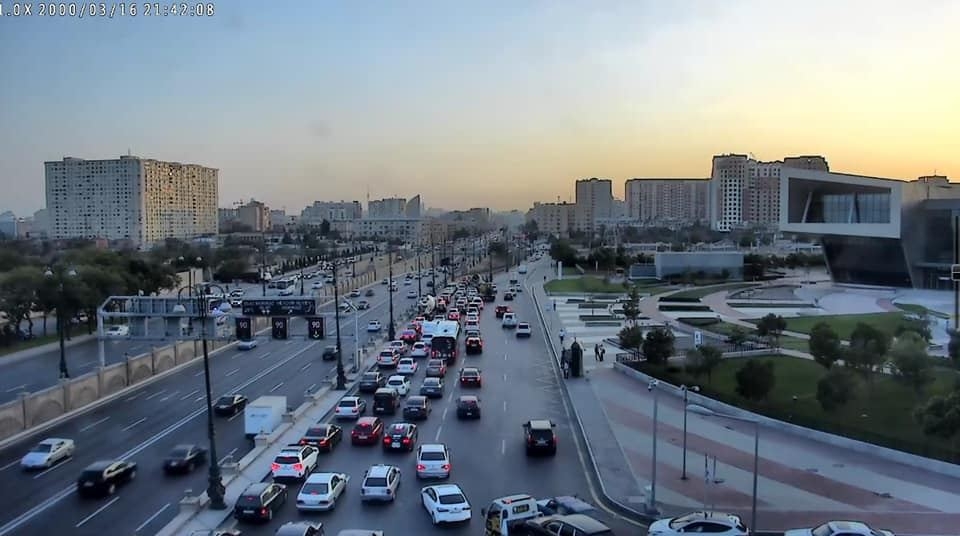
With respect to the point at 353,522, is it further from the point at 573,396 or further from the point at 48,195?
the point at 48,195

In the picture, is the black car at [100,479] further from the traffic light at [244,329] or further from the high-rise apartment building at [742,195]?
the high-rise apartment building at [742,195]

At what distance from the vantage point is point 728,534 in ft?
36.6

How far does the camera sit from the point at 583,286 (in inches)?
2379

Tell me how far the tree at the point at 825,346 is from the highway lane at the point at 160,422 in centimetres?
1436

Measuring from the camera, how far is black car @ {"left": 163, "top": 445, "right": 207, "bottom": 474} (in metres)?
15.6

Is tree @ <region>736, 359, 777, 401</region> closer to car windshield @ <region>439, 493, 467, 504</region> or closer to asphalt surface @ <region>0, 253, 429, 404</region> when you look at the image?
car windshield @ <region>439, 493, 467, 504</region>

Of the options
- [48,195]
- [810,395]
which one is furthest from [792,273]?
[48,195]

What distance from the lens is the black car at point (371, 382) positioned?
2416cm

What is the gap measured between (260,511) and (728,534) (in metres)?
6.98

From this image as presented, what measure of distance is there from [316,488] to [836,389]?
1159cm

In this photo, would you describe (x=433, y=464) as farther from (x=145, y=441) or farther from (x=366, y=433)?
(x=145, y=441)

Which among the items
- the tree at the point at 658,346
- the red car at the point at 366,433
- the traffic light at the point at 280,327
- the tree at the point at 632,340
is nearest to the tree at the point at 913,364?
the tree at the point at 658,346

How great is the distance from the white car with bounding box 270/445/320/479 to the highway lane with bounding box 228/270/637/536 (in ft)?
1.62

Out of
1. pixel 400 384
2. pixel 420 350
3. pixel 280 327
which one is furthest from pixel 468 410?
pixel 420 350
